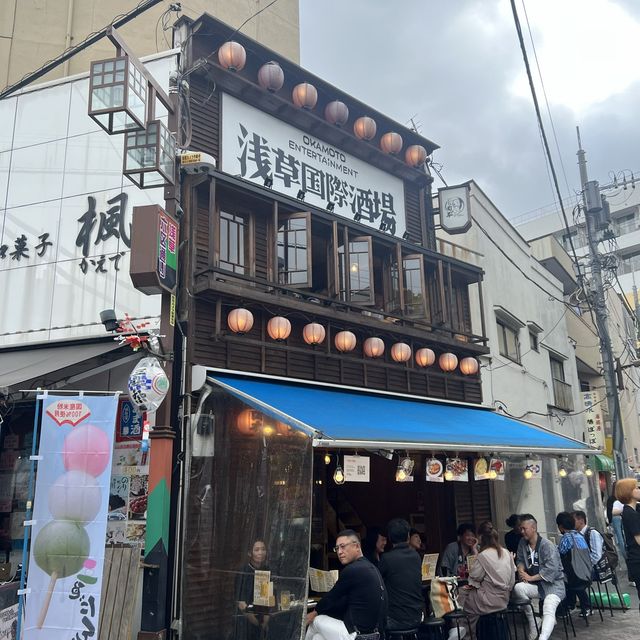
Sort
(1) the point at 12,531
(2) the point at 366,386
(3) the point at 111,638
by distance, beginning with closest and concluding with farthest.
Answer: (3) the point at 111,638, (1) the point at 12,531, (2) the point at 366,386

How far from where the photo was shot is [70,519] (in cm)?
791

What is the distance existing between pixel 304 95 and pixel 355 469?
7832 millimetres

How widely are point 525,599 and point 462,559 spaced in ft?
5.67

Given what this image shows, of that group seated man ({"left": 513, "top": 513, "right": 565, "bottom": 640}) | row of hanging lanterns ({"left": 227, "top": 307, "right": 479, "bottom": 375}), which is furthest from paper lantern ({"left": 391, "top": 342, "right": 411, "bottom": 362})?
seated man ({"left": 513, "top": 513, "right": 565, "bottom": 640})

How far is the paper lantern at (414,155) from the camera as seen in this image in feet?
51.2

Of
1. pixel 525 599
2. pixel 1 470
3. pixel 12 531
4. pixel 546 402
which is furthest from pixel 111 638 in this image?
pixel 546 402

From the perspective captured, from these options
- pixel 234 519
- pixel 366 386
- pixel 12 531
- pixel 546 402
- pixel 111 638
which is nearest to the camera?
pixel 111 638

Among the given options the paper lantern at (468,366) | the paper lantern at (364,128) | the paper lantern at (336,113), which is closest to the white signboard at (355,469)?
the paper lantern at (468,366)

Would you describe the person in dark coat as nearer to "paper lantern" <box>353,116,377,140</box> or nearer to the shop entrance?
the shop entrance

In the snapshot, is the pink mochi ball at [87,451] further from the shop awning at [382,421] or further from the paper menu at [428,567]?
the paper menu at [428,567]

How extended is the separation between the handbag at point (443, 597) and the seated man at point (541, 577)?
3.14ft

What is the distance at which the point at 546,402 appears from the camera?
20.1 meters

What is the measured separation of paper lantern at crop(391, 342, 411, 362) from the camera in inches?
514

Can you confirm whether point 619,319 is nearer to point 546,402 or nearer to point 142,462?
point 546,402
